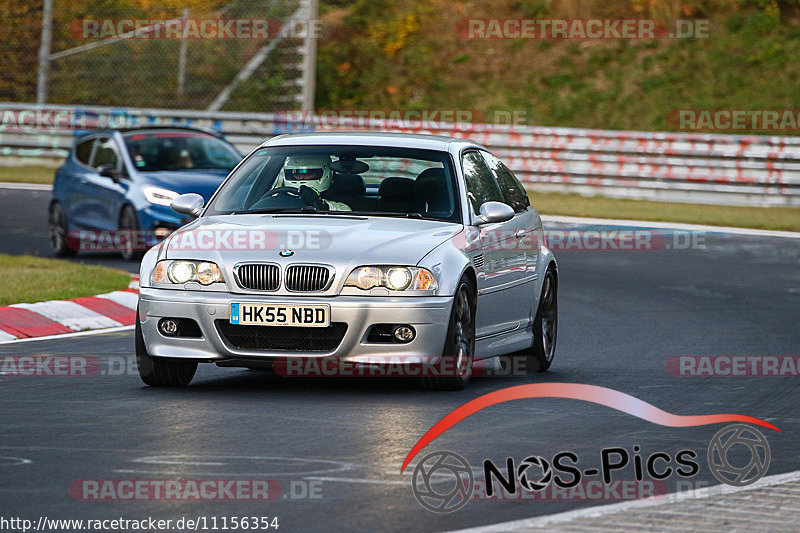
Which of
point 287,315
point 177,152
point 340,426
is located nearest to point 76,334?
point 287,315

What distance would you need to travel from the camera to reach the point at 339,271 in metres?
9.15

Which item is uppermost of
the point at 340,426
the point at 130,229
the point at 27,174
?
the point at 340,426

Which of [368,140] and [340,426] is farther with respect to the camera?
[368,140]

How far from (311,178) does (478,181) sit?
3.76 ft

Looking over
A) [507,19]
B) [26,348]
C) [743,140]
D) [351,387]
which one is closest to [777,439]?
[351,387]

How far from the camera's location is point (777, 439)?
27.0ft

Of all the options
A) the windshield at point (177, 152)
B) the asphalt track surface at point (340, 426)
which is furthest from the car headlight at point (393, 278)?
the windshield at point (177, 152)

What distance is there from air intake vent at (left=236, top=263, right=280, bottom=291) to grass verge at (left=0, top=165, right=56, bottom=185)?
69.4 feet

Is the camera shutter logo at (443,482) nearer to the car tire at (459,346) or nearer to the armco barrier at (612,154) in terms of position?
the car tire at (459,346)

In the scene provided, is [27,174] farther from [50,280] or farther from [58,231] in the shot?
[50,280]

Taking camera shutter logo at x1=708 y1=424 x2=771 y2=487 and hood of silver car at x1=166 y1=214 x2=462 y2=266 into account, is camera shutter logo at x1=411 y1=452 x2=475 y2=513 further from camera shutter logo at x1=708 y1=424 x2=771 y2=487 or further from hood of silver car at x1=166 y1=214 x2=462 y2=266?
hood of silver car at x1=166 y1=214 x2=462 y2=266

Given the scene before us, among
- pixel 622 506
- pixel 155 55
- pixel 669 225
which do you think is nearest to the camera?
pixel 622 506

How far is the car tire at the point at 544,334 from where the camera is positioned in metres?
11.1

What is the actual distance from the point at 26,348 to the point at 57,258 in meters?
8.02
